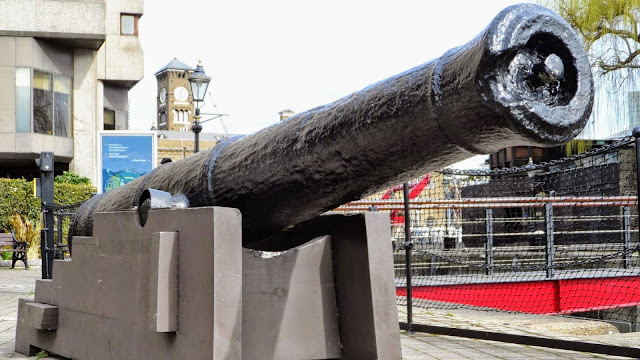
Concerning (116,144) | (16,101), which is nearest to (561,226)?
(116,144)

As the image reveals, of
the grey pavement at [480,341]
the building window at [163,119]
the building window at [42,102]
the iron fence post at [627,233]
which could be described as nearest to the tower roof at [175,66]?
the building window at [163,119]

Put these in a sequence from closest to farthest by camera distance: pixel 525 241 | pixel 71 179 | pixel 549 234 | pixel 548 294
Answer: pixel 549 234
pixel 548 294
pixel 525 241
pixel 71 179

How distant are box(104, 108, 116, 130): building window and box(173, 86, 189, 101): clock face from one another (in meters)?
100

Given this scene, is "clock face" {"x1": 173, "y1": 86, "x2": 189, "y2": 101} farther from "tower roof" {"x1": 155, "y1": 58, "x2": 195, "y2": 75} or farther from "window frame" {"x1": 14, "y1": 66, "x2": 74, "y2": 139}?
"window frame" {"x1": 14, "y1": 66, "x2": 74, "y2": 139}

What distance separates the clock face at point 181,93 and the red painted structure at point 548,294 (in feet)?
406

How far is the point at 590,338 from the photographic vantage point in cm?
671

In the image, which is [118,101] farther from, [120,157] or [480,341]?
[480,341]

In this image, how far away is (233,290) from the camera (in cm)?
362

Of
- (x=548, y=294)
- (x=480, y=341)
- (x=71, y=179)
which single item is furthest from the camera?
(x=71, y=179)

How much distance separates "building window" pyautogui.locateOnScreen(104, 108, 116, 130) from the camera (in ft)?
106

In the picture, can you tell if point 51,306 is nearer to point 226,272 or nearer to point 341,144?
point 226,272

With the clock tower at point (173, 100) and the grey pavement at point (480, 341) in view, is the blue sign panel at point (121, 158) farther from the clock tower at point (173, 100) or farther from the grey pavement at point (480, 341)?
the clock tower at point (173, 100)

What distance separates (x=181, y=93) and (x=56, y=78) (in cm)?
10492

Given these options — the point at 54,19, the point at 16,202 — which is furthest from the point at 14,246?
the point at 54,19
